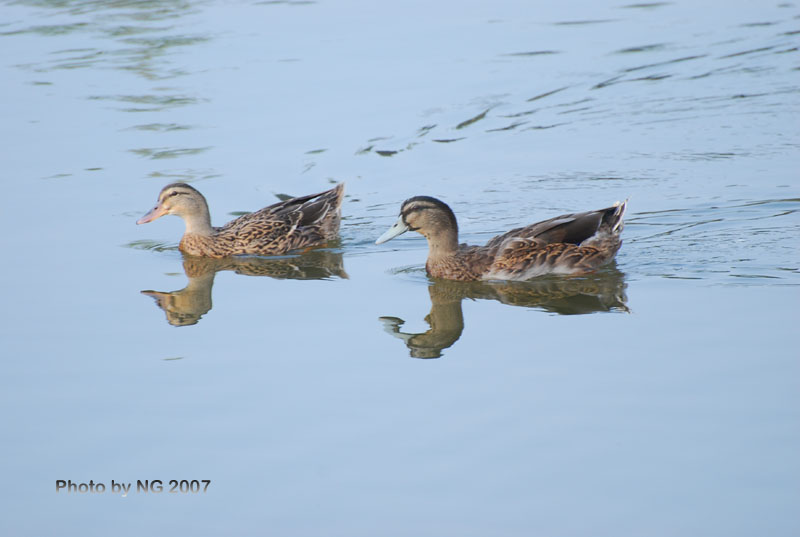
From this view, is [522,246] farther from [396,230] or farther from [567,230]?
[396,230]

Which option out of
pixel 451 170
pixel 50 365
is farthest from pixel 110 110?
pixel 50 365

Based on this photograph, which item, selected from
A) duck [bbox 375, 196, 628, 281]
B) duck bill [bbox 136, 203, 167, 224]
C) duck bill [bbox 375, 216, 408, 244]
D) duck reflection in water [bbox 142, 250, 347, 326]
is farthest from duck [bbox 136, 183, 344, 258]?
duck [bbox 375, 196, 628, 281]

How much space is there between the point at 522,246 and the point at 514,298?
24.4 inches

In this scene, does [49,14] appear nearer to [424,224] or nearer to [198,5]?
[198,5]

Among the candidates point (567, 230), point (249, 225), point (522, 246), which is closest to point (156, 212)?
point (249, 225)

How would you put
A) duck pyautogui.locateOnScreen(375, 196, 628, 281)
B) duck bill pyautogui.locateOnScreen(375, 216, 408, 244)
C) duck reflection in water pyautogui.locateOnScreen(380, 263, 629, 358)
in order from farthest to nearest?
duck bill pyautogui.locateOnScreen(375, 216, 408, 244) < duck pyautogui.locateOnScreen(375, 196, 628, 281) < duck reflection in water pyautogui.locateOnScreen(380, 263, 629, 358)

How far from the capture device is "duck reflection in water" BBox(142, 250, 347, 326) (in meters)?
9.55

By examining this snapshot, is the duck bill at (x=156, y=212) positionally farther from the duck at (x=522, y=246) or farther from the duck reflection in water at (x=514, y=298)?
the duck reflection in water at (x=514, y=298)

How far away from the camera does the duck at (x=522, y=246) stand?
Answer: 33.0 feet

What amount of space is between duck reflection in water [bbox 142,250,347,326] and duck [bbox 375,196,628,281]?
0.91 m

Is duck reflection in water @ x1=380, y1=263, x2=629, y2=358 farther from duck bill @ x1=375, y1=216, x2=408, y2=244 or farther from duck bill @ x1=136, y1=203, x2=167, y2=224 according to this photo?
duck bill @ x1=136, y1=203, x2=167, y2=224

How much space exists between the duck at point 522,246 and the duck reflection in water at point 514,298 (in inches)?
3.9

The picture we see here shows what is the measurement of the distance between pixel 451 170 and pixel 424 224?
10.1 ft

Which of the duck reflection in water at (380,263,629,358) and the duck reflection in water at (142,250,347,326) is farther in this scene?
the duck reflection in water at (142,250,347,326)
